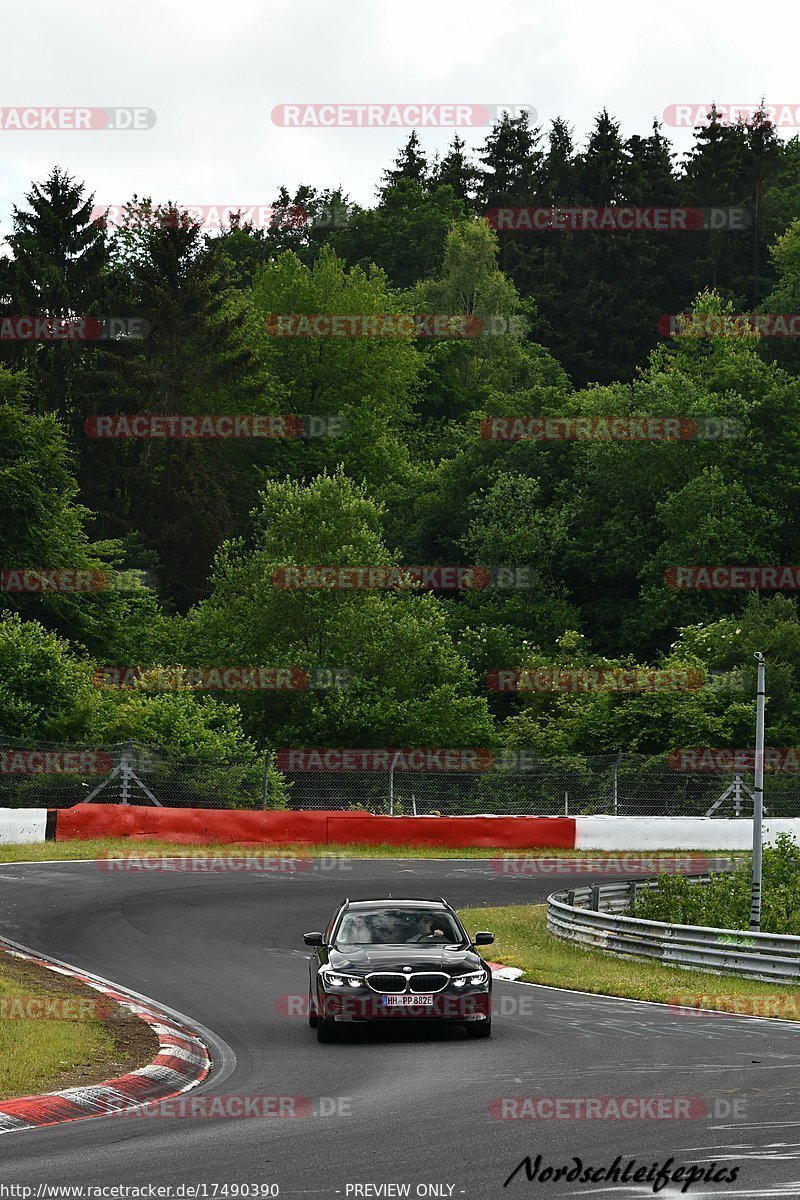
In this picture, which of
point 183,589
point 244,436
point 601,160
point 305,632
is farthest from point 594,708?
point 601,160

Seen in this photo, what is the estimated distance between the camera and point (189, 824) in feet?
122

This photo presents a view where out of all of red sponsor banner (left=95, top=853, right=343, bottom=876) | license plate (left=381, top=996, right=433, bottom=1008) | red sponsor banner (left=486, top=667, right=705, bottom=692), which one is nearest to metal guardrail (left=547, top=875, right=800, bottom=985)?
license plate (left=381, top=996, right=433, bottom=1008)

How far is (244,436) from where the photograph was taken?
8281 centimetres

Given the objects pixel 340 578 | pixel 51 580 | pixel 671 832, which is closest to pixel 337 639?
pixel 340 578

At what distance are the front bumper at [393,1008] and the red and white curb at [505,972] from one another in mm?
6147

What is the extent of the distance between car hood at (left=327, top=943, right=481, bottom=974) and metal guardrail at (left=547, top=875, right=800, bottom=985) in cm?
616

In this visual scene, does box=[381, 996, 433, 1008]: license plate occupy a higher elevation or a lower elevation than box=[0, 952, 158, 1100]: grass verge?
higher

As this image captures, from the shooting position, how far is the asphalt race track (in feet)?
29.4

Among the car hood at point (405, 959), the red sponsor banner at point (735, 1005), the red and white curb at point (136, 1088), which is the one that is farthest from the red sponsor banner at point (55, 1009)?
the red sponsor banner at point (735, 1005)

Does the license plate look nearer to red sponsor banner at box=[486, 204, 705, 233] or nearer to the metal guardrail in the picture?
the metal guardrail

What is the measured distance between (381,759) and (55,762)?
1498cm

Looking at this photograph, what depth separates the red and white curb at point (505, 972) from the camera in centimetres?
2105

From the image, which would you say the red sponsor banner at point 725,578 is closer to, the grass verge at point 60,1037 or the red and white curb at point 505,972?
the red and white curb at point 505,972

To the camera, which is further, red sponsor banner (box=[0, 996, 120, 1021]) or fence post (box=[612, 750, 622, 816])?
fence post (box=[612, 750, 622, 816])
